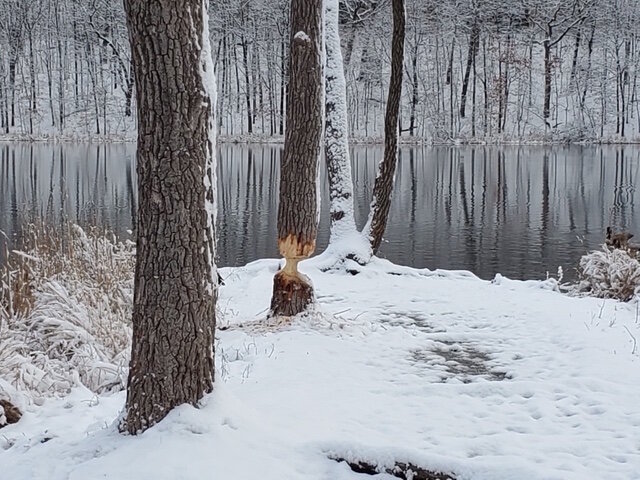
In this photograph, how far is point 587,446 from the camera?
12.1 feet

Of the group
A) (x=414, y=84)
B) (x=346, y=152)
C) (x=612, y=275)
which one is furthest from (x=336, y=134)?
(x=414, y=84)

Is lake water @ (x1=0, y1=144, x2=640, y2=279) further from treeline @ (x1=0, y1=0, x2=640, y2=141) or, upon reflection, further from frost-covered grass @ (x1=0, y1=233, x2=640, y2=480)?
treeline @ (x1=0, y1=0, x2=640, y2=141)

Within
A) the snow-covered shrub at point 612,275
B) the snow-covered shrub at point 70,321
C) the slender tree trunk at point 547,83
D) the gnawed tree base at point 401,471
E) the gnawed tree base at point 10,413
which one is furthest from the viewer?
the slender tree trunk at point 547,83

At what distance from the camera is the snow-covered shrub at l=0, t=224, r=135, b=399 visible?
16.7 feet

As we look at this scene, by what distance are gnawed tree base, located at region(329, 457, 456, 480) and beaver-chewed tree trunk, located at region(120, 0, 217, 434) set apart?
34.0 inches

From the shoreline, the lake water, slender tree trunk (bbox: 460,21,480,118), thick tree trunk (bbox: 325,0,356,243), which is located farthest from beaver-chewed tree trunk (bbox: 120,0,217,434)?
slender tree trunk (bbox: 460,21,480,118)

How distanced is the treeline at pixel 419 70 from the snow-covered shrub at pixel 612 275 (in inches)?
1335

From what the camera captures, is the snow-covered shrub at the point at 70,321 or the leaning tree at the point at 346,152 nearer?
the snow-covered shrub at the point at 70,321

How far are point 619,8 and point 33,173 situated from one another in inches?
1377

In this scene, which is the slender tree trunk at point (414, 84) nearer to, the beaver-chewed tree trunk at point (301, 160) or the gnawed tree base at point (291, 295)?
the beaver-chewed tree trunk at point (301, 160)

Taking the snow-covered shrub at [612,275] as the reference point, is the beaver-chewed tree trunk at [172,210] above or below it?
above

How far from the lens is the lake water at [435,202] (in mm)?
13414

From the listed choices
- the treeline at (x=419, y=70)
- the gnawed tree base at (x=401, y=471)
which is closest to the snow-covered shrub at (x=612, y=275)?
the gnawed tree base at (x=401, y=471)

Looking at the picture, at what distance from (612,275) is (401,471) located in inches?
243
